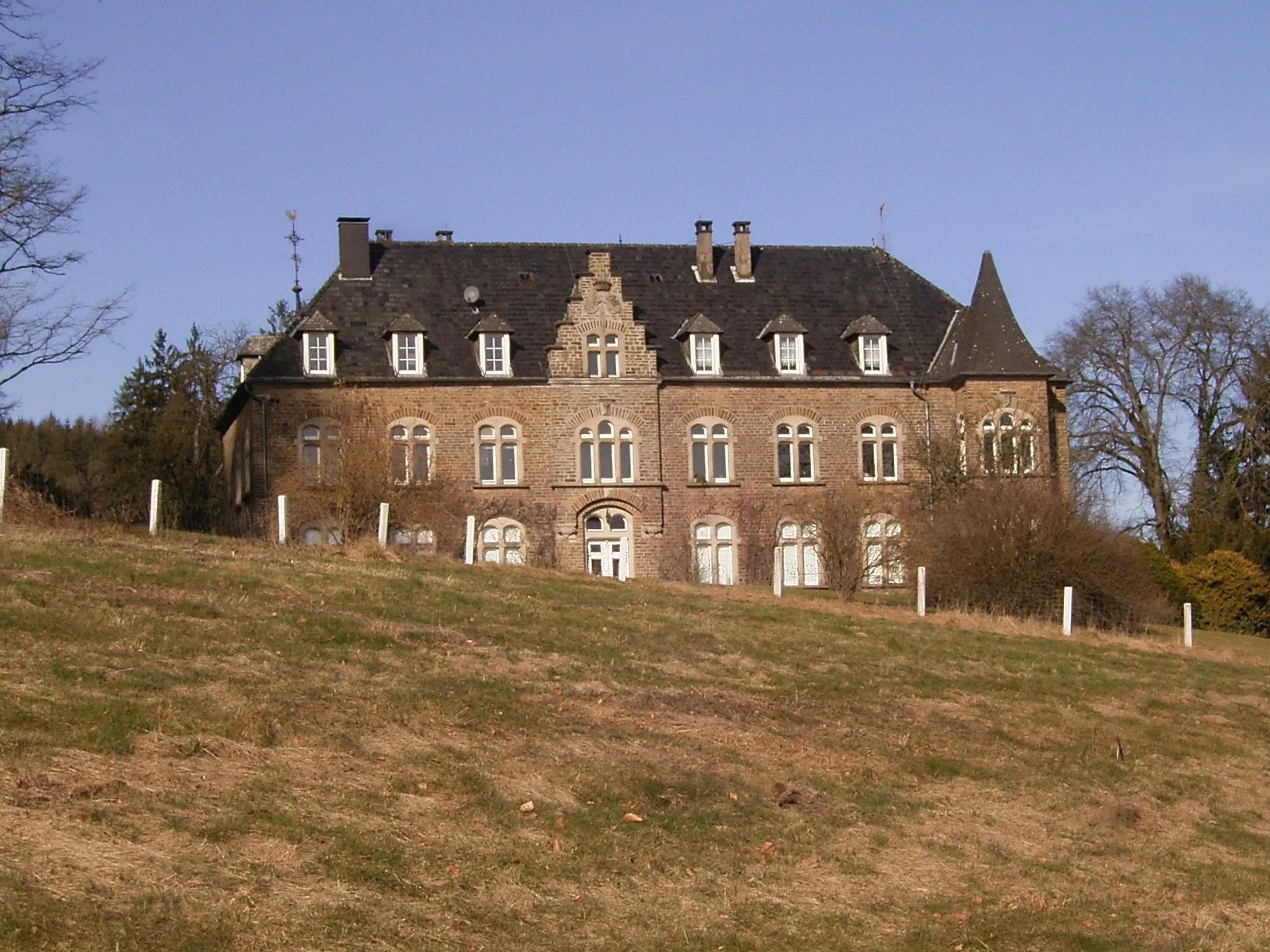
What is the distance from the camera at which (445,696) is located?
1586cm

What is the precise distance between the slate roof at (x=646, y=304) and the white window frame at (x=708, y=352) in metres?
0.31

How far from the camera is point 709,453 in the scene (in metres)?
44.7

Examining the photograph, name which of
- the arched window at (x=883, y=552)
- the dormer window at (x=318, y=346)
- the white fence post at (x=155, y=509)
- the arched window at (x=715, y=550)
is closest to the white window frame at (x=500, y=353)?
the dormer window at (x=318, y=346)

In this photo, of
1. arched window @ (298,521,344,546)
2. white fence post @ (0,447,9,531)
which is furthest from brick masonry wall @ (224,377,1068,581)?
white fence post @ (0,447,9,531)

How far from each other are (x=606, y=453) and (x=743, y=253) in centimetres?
846

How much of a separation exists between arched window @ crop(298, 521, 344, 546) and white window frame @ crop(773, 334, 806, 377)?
545 inches

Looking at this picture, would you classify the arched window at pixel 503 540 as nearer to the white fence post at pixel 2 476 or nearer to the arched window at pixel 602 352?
the arched window at pixel 602 352

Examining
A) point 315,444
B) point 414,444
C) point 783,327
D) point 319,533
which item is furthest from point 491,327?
point 783,327

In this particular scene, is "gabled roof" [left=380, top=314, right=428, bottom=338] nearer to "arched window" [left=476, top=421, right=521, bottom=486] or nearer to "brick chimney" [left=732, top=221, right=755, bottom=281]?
"arched window" [left=476, top=421, right=521, bottom=486]

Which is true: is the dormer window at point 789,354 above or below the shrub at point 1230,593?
above

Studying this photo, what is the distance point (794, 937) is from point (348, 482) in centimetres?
2596

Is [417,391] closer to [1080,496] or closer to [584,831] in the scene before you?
[1080,496]

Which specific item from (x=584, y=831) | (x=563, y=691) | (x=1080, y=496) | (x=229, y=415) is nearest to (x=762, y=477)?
(x=1080, y=496)

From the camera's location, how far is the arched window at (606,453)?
4394 cm
